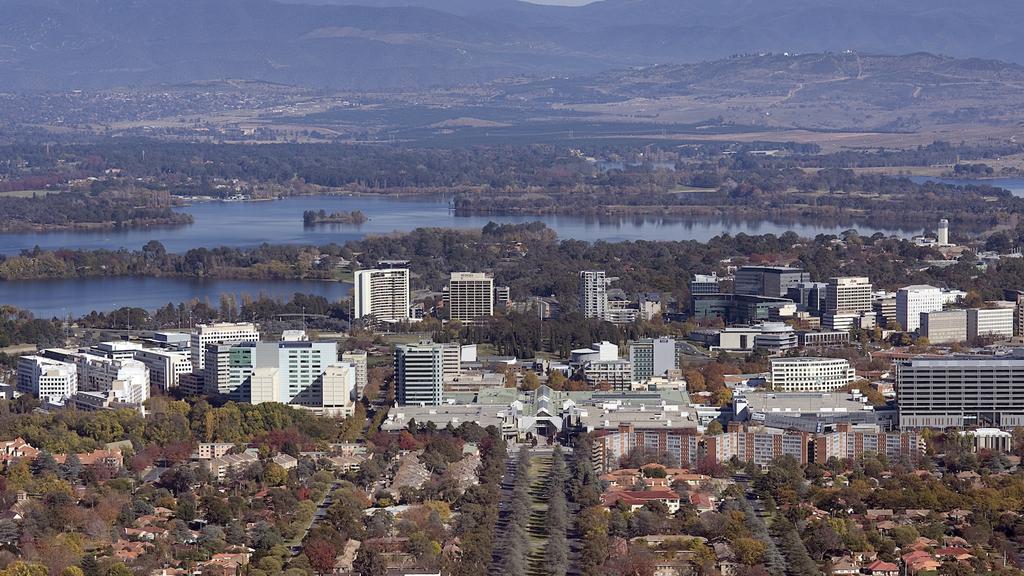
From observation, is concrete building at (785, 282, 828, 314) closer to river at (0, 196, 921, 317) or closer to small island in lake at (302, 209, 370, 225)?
river at (0, 196, 921, 317)

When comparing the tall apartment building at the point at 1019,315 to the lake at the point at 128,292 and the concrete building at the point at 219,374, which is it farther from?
the concrete building at the point at 219,374

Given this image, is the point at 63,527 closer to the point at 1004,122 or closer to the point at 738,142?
the point at 738,142

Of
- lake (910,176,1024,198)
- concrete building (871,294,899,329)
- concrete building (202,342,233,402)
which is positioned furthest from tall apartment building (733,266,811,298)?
lake (910,176,1024,198)

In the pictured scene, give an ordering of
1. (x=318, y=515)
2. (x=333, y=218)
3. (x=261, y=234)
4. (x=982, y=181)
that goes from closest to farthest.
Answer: (x=318, y=515)
(x=261, y=234)
(x=333, y=218)
(x=982, y=181)

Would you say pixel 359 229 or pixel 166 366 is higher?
pixel 166 366

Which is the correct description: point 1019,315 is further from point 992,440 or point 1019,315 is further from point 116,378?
point 116,378

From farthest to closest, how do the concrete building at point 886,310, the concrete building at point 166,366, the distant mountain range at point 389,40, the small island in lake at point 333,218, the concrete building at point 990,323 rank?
the distant mountain range at point 389,40, the small island in lake at point 333,218, the concrete building at point 886,310, the concrete building at point 990,323, the concrete building at point 166,366

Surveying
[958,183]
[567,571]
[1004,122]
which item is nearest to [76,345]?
[567,571]

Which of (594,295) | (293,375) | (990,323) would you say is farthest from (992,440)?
(594,295)

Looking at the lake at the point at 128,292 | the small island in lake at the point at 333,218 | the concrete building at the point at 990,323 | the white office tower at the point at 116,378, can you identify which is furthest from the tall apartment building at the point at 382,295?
the small island in lake at the point at 333,218
